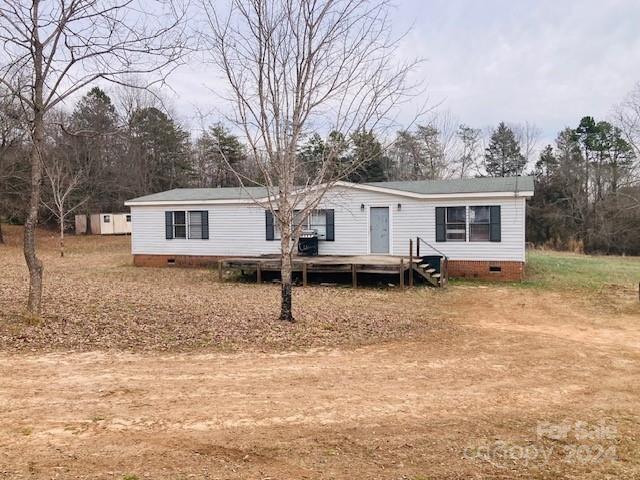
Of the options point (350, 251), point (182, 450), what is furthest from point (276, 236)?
point (182, 450)

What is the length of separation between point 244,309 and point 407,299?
4211mm

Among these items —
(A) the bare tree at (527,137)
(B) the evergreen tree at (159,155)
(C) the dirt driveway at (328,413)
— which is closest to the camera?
(C) the dirt driveway at (328,413)

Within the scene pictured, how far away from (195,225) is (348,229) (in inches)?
223

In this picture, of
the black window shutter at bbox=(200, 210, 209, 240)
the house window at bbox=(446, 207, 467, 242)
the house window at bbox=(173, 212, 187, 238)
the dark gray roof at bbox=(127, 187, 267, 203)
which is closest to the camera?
the house window at bbox=(446, 207, 467, 242)

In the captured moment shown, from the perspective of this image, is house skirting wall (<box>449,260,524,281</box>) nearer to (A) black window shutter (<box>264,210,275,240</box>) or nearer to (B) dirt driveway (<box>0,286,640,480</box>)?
(A) black window shutter (<box>264,210,275,240</box>)

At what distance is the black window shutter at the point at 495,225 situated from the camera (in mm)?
14609

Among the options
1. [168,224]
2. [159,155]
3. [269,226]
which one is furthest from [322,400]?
[159,155]

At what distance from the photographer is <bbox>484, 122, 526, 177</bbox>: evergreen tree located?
38.0m

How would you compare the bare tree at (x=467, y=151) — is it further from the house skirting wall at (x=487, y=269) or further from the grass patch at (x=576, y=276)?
the house skirting wall at (x=487, y=269)

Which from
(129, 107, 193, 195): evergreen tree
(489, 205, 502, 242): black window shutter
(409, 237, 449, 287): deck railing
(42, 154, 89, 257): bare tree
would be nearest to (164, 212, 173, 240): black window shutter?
(42, 154, 89, 257): bare tree

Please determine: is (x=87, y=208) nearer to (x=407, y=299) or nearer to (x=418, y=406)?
(x=407, y=299)

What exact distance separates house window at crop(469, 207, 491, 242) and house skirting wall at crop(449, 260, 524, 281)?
71 cm

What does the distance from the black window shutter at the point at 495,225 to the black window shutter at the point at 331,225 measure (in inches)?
189

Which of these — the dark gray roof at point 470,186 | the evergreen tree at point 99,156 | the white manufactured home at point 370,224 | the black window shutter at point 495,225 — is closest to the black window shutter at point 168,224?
the white manufactured home at point 370,224
